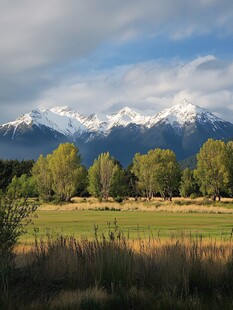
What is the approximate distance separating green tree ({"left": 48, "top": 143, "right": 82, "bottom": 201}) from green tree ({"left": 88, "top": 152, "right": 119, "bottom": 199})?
7869 millimetres

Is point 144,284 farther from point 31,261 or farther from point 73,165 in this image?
point 73,165

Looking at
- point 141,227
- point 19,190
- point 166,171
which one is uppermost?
point 166,171

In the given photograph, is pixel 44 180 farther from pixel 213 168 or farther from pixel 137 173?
pixel 213 168

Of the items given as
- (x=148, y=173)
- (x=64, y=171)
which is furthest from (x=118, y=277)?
(x=148, y=173)

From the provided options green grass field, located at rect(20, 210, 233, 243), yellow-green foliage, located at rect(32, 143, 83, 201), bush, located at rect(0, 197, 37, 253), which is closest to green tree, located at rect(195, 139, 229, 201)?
yellow-green foliage, located at rect(32, 143, 83, 201)

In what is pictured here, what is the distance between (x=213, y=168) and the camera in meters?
88.4

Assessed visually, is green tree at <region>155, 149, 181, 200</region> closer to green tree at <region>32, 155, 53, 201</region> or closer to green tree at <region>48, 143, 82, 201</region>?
green tree at <region>48, 143, 82, 201</region>

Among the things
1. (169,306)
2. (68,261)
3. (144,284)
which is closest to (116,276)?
(144,284)

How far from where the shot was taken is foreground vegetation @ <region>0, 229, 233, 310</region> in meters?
8.73

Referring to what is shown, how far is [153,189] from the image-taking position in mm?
101812

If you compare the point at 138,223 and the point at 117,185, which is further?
the point at 117,185

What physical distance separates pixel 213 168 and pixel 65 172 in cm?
2876

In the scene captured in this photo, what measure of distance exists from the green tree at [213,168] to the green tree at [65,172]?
2419 cm

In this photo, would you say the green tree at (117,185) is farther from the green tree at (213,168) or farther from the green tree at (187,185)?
the green tree at (187,185)
